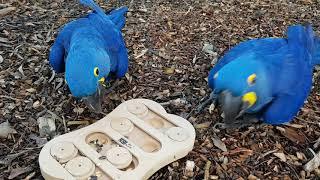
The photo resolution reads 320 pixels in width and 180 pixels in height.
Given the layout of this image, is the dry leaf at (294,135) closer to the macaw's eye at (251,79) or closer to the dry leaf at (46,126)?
the macaw's eye at (251,79)

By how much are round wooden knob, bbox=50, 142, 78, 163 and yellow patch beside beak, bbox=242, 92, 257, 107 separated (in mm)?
1040

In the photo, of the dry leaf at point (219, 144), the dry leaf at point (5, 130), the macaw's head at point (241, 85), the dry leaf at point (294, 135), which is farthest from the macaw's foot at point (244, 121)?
the dry leaf at point (5, 130)

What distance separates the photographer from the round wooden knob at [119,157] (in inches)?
93.5

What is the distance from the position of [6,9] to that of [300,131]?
3.04 metres

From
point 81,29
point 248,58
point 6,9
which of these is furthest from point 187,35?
point 6,9

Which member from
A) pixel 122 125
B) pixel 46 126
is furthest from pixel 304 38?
pixel 46 126

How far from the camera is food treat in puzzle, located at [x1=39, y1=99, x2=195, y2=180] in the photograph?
91.8 inches

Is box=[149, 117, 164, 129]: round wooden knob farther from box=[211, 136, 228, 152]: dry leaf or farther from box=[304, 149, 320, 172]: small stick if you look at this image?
box=[304, 149, 320, 172]: small stick

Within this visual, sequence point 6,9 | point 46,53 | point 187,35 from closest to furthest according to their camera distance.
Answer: point 46,53
point 187,35
point 6,9

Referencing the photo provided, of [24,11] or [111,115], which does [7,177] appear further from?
[24,11]

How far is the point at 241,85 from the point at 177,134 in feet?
1.79

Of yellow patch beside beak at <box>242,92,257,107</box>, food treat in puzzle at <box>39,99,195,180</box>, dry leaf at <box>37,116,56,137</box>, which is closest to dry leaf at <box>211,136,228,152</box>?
food treat in puzzle at <box>39,99,195,180</box>

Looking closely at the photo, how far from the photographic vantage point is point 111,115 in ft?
8.96

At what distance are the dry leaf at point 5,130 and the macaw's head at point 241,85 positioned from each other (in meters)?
1.42
